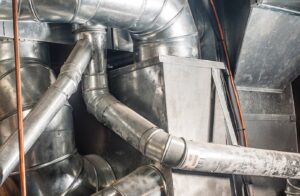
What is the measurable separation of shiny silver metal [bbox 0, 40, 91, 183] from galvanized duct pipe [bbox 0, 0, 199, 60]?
0.17 m

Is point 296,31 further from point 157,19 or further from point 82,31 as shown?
point 82,31

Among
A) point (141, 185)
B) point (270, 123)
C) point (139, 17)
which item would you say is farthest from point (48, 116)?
point (270, 123)

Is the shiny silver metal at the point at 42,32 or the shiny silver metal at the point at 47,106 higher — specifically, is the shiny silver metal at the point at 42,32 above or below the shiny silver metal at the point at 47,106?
above

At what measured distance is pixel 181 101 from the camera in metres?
1.73

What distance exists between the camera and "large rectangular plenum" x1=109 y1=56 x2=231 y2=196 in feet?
5.49

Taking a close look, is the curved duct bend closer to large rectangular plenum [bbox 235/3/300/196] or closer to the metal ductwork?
the metal ductwork

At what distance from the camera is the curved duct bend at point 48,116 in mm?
1519

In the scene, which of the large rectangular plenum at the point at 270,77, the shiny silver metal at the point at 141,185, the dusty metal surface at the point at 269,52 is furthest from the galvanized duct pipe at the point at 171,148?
the dusty metal surface at the point at 269,52

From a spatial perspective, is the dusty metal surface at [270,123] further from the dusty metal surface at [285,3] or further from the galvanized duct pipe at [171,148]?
the dusty metal surface at [285,3]

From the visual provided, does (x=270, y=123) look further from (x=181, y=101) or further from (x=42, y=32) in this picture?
(x=42, y=32)

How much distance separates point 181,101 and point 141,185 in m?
0.45

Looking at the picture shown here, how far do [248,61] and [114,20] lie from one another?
3.20 ft

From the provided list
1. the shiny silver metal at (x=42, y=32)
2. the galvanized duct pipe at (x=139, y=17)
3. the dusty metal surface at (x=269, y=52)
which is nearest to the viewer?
the galvanized duct pipe at (x=139, y=17)

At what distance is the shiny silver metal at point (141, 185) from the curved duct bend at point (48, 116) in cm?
24
